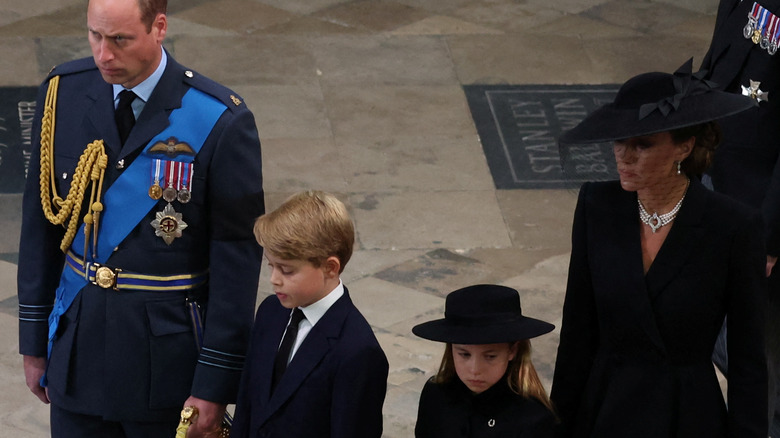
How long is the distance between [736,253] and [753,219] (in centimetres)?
10

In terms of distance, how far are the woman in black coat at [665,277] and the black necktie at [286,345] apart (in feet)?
2.37

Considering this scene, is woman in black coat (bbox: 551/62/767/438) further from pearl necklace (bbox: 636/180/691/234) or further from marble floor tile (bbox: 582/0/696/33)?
marble floor tile (bbox: 582/0/696/33)

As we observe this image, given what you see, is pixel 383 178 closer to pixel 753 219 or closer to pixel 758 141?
pixel 758 141

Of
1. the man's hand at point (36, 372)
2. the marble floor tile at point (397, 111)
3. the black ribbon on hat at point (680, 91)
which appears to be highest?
the black ribbon on hat at point (680, 91)

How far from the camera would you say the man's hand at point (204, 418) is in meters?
3.87

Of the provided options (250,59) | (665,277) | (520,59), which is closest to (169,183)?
(665,277)

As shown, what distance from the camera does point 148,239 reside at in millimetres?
3867

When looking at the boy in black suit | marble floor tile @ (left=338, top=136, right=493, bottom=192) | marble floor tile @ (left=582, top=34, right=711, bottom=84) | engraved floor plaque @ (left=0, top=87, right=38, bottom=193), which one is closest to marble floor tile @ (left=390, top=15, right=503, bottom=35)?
marble floor tile @ (left=582, top=34, right=711, bottom=84)

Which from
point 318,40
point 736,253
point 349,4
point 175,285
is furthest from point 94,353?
point 349,4

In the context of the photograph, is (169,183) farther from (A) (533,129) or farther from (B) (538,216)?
(A) (533,129)

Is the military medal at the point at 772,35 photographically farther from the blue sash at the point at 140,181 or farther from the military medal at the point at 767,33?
the blue sash at the point at 140,181

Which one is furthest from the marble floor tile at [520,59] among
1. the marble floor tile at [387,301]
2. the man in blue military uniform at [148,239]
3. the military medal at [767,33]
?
the man in blue military uniform at [148,239]

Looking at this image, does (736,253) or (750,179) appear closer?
(736,253)

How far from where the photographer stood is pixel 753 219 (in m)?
3.57
